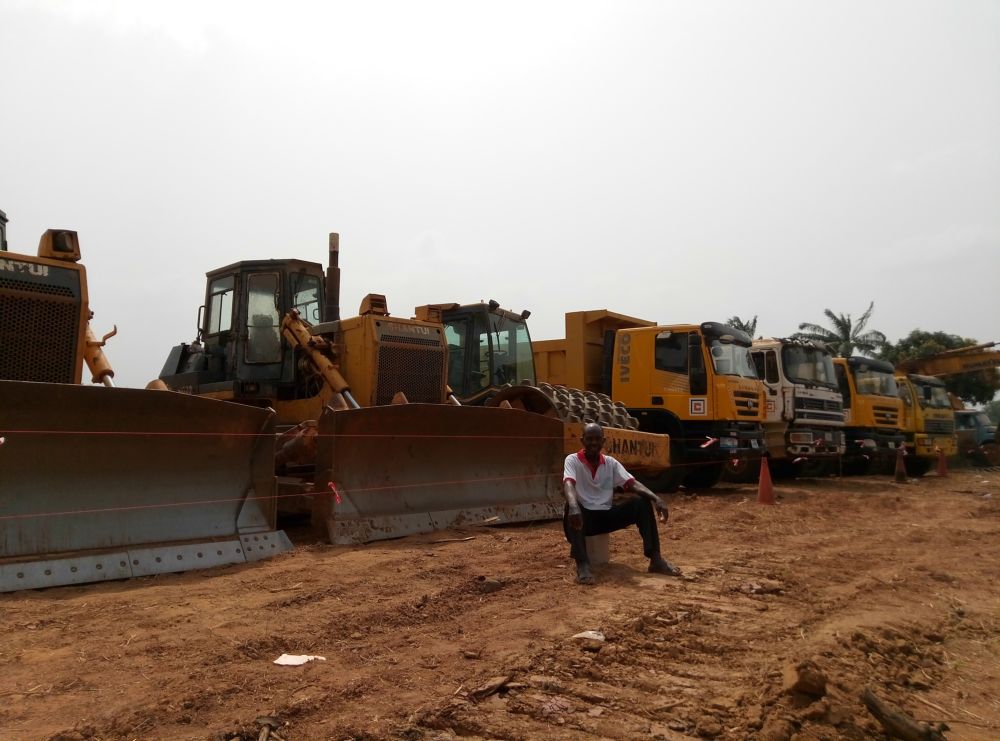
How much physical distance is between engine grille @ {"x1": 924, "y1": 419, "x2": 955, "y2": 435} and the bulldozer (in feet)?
61.7

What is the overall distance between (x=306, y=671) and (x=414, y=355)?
17.3 feet

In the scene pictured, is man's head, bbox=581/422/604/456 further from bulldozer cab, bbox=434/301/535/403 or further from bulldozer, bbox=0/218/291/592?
bulldozer cab, bbox=434/301/535/403

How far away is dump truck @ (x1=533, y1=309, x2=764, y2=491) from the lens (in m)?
12.8

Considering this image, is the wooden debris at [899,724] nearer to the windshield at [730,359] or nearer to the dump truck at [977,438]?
the windshield at [730,359]

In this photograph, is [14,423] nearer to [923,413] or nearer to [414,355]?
[414,355]

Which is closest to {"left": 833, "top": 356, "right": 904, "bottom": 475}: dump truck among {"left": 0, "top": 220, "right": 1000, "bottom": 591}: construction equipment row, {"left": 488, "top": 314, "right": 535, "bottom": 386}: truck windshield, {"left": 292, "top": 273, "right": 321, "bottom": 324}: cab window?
{"left": 0, "top": 220, "right": 1000, "bottom": 591}: construction equipment row

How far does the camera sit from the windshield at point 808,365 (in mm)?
15367

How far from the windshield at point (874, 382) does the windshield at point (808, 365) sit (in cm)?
227

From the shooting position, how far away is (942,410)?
21.5m

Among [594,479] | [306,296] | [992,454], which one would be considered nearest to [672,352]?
[306,296]

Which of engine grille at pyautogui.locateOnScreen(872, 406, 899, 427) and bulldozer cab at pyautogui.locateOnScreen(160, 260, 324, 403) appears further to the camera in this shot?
engine grille at pyautogui.locateOnScreen(872, 406, 899, 427)

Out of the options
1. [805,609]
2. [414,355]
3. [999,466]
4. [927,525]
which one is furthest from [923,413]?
[805,609]

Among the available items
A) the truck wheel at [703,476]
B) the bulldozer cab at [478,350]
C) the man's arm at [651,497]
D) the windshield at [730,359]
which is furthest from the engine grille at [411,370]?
the truck wheel at [703,476]

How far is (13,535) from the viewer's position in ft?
16.7
